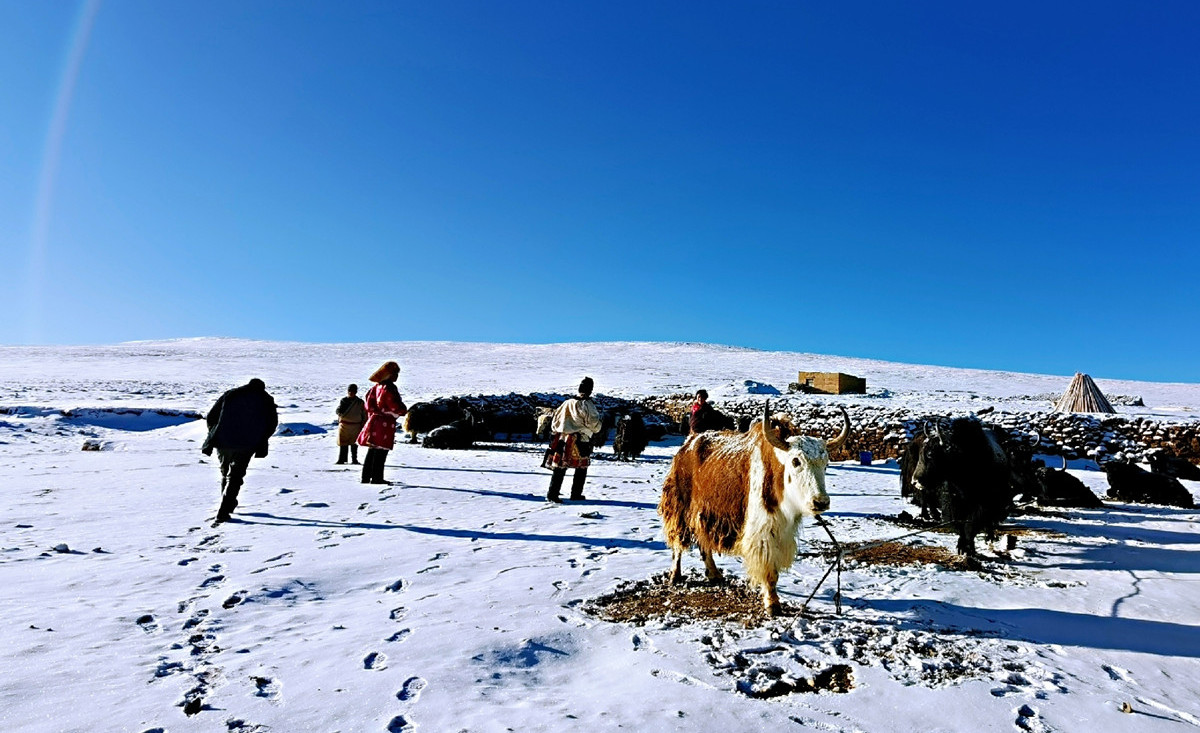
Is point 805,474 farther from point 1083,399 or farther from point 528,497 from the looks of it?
point 1083,399

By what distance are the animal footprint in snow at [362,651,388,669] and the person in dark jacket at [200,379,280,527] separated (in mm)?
5560

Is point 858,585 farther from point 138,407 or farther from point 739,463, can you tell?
point 138,407

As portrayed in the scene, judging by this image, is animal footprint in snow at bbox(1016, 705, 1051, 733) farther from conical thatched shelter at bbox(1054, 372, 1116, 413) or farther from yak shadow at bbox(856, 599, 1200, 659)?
conical thatched shelter at bbox(1054, 372, 1116, 413)

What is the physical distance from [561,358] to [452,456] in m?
49.3

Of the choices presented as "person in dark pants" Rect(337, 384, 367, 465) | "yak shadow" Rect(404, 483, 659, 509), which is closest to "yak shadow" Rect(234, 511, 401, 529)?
"yak shadow" Rect(404, 483, 659, 509)

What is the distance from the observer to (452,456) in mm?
18281

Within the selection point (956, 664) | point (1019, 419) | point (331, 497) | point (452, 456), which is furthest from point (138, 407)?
point (1019, 419)

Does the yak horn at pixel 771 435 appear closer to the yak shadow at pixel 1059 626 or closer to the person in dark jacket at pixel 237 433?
the yak shadow at pixel 1059 626

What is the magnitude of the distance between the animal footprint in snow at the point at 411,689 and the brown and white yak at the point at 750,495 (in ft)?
8.89

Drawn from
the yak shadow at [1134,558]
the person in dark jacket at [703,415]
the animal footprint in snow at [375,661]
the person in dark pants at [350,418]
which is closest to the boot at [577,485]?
the person in dark jacket at [703,415]

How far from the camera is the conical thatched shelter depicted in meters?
25.7

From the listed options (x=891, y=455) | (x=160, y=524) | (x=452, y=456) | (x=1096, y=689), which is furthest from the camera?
(x=891, y=455)

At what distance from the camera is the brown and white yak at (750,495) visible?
4.89 metres

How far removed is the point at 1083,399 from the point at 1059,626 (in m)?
27.0
